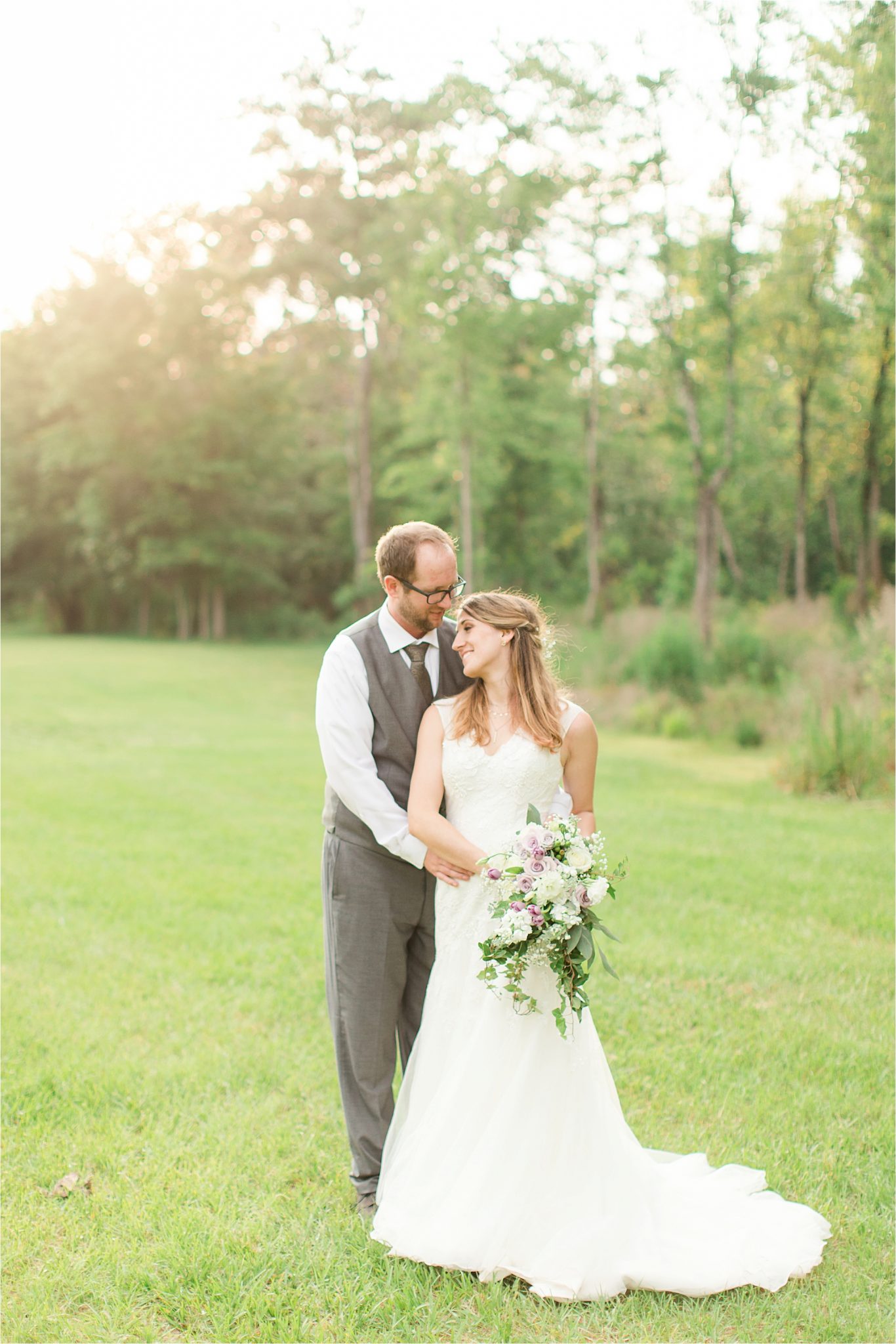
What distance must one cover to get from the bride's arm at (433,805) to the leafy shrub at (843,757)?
28.3ft

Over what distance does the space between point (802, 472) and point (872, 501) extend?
9.20 feet

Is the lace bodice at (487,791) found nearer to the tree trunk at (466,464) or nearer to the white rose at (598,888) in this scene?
the white rose at (598,888)

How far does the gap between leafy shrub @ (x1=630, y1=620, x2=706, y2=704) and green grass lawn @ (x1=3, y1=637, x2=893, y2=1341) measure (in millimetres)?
6314

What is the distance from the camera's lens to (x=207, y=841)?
9.30 m

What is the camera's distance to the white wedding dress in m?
3.29

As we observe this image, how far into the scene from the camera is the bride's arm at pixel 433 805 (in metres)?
3.40

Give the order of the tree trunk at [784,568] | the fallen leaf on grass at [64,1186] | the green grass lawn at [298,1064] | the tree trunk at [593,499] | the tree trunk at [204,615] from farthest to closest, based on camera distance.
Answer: the tree trunk at [204,615]
the tree trunk at [784,568]
the tree trunk at [593,499]
the fallen leaf on grass at [64,1186]
the green grass lawn at [298,1064]

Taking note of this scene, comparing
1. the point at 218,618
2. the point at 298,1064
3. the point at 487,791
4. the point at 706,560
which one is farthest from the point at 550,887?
the point at 218,618

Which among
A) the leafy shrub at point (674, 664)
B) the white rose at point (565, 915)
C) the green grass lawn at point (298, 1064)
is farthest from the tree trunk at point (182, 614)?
the white rose at point (565, 915)

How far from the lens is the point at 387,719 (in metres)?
3.65

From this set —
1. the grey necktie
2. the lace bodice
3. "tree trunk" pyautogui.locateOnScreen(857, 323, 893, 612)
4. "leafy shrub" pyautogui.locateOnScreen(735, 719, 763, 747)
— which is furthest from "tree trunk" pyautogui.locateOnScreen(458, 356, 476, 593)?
the lace bodice

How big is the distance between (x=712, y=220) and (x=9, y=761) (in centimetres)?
1407

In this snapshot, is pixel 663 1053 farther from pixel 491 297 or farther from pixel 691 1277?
pixel 491 297

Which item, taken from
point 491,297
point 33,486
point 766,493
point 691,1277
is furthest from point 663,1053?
point 33,486
